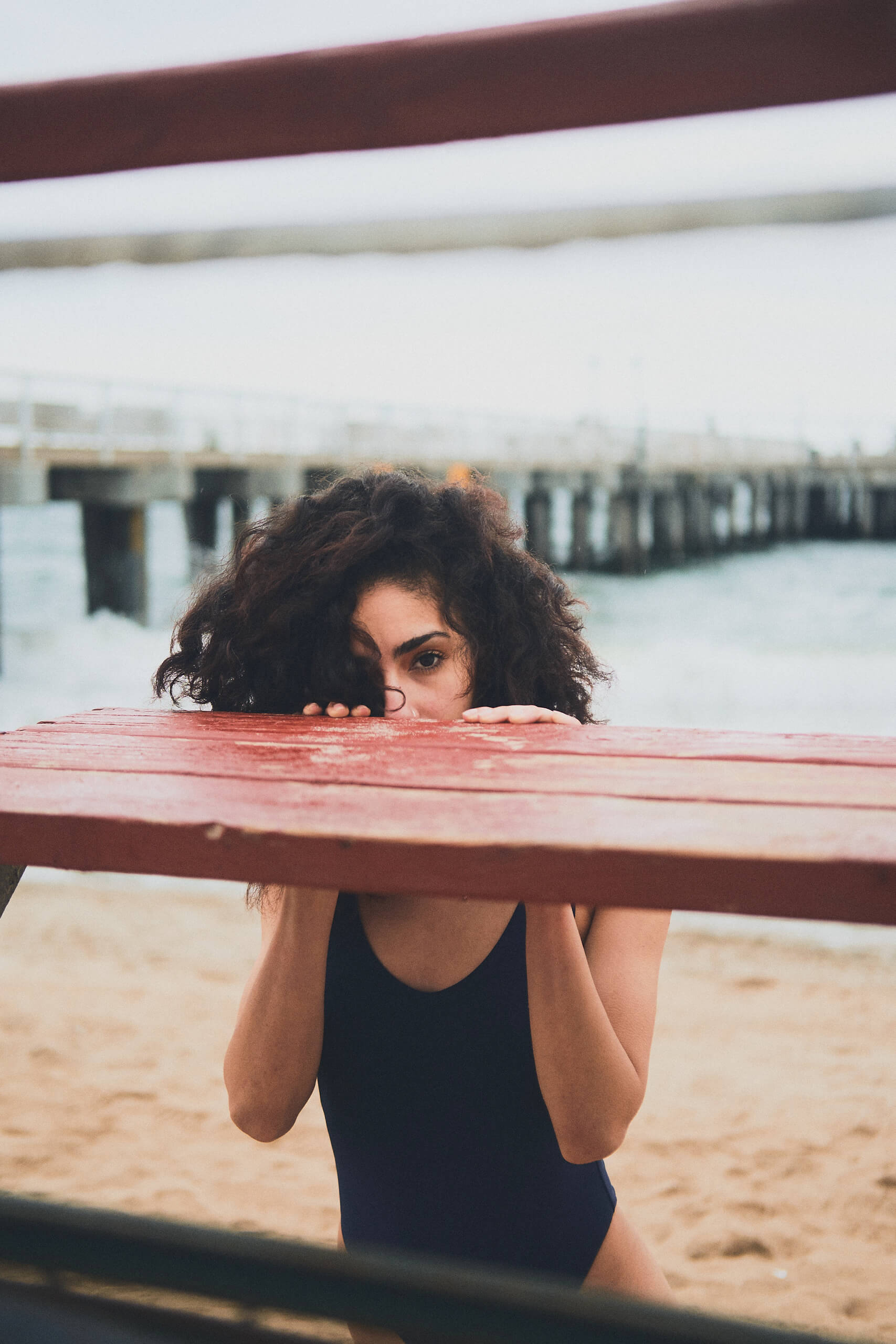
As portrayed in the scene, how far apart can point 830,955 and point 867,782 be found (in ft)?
18.5

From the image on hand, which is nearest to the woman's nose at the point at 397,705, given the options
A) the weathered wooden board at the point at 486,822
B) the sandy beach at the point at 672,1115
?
the weathered wooden board at the point at 486,822

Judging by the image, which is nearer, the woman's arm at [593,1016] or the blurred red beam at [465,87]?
the blurred red beam at [465,87]

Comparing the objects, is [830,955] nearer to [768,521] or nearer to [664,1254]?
[664,1254]

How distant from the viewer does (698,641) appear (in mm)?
Result: 27125

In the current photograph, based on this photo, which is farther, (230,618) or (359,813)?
(230,618)

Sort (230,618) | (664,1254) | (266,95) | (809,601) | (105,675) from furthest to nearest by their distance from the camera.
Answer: (809,601), (105,675), (664,1254), (230,618), (266,95)

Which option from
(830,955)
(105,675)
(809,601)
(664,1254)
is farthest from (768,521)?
(664,1254)

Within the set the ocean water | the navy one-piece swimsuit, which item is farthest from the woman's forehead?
the ocean water

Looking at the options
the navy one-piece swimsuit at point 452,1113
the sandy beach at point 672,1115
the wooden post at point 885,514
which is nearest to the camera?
the navy one-piece swimsuit at point 452,1113

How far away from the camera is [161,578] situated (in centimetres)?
4297

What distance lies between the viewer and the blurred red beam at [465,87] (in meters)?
1.01

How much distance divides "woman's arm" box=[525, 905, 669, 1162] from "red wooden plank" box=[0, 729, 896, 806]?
235 millimetres

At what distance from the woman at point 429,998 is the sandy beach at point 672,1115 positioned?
49.7 inches

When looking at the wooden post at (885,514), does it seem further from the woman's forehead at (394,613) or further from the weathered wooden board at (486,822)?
the weathered wooden board at (486,822)
